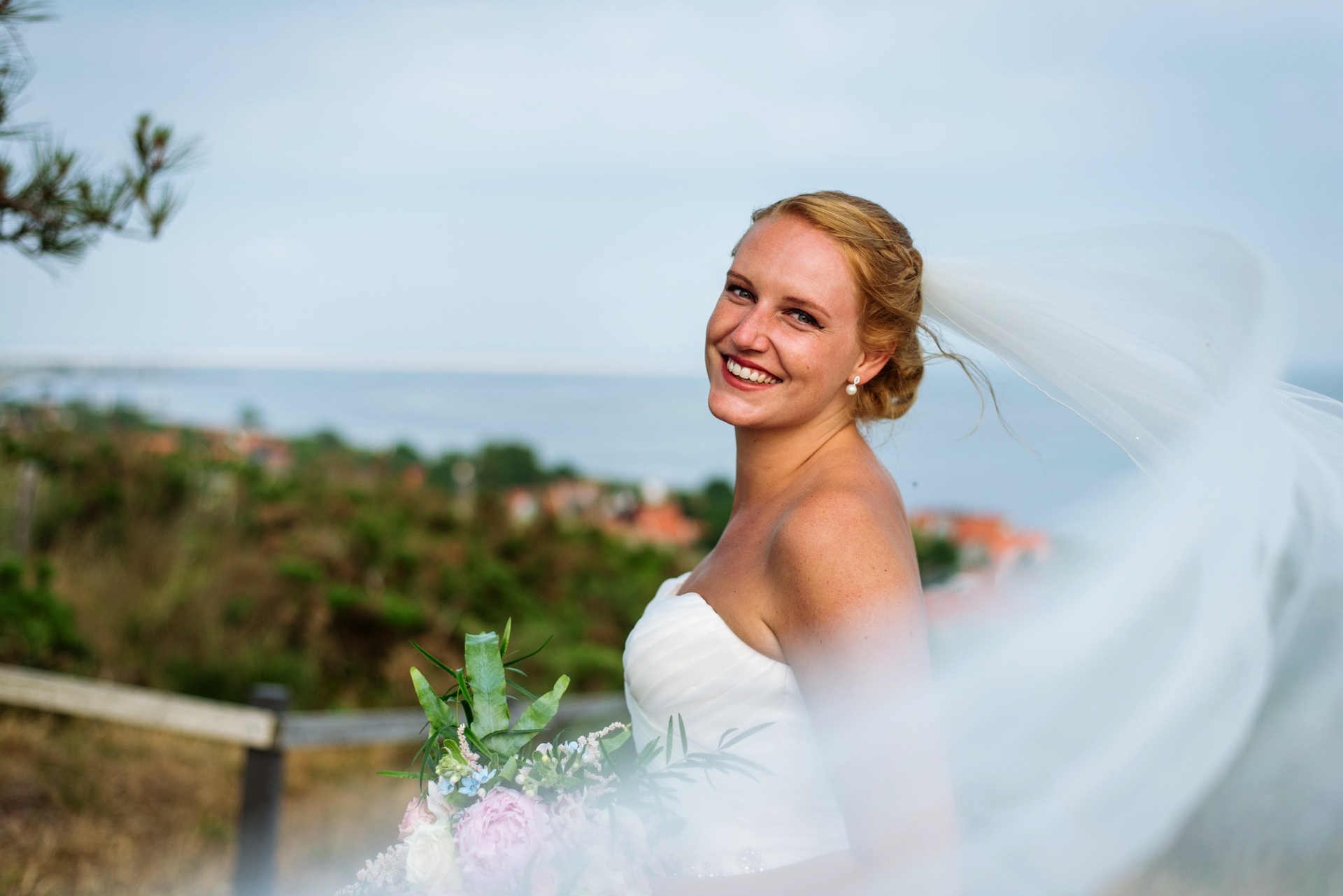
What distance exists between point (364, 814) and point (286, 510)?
3.51 m

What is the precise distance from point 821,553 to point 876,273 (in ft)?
2.44

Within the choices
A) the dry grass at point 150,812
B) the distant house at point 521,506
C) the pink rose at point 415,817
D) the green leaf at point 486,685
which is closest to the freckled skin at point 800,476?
the green leaf at point 486,685

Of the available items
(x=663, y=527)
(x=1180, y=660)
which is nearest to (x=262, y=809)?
(x=1180, y=660)

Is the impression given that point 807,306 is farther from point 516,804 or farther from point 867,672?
point 516,804

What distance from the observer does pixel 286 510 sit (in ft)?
29.9

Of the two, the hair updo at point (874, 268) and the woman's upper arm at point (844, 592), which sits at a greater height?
the hair updo at point (874, 268)

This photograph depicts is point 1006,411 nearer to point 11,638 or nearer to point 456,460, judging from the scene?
point 11,638

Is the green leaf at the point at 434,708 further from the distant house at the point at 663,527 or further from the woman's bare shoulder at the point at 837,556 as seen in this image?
the distant house at the point at 663,527

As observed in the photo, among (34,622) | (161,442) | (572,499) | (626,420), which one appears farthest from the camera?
(626,420)

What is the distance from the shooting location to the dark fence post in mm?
4801

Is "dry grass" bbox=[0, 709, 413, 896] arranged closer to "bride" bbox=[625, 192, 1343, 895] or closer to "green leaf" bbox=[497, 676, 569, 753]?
"green leaf" bbox=[497, 676, 569, 753]

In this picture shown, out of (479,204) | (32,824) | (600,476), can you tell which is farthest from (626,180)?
(32,824)

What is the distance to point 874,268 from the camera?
8.04 ft

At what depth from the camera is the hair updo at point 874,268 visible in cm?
243
